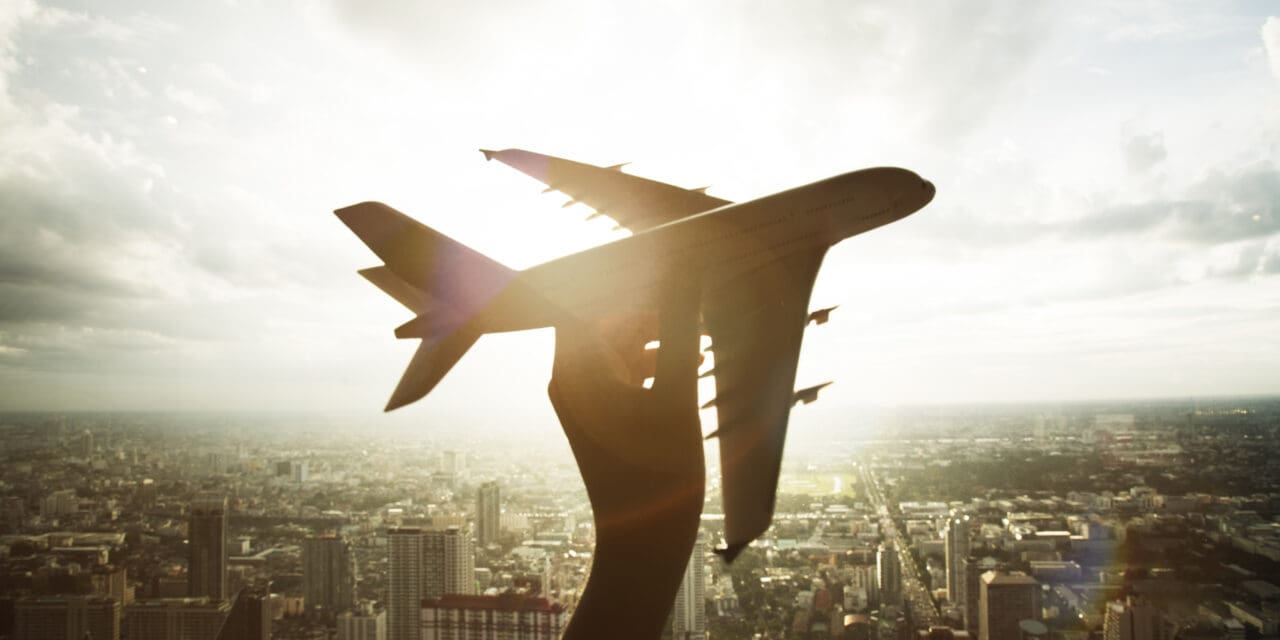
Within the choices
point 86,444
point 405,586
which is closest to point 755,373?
point 405,586

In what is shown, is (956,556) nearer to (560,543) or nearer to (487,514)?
(560,543)

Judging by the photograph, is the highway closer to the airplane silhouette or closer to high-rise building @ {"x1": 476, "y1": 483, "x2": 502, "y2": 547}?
high-rise building @ {"x1": 476, "y1": 483, "x2": 502, "y2": 547}

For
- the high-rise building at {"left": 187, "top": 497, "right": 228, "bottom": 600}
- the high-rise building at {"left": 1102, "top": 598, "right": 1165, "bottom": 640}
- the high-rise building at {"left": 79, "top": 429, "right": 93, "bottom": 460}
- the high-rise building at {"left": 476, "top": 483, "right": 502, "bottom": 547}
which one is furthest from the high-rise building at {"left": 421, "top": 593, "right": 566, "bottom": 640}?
the high-rise building at {"left": 79, "top": 429, "right": 93, "bottom": 460}

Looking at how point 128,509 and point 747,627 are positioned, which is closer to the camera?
point 747,627

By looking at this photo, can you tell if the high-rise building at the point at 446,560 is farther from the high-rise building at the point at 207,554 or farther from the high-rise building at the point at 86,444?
the high-rise building at the point at 86,444

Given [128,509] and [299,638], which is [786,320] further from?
[128,509]

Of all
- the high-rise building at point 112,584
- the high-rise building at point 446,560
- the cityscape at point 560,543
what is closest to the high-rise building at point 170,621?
the cityscape at point 560,543

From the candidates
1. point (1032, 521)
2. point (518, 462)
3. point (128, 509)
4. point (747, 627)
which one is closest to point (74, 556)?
point (128, 509)
